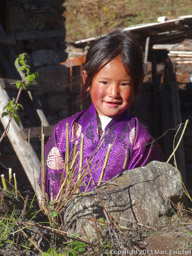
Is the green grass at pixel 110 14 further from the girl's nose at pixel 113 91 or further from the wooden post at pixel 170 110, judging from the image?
the girl's nose at pixel 113 91

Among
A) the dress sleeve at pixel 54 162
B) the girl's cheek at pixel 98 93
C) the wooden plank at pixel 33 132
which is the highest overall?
the girl's cheek at pixel 98 93

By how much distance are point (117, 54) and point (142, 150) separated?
2.26 ft

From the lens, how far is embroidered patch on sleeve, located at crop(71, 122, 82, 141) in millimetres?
2594

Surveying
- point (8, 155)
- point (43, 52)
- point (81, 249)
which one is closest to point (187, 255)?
point (81, 249)

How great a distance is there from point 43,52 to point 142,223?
464 cm

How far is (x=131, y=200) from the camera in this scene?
185 centimetres

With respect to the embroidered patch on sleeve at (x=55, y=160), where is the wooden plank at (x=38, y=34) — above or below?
above

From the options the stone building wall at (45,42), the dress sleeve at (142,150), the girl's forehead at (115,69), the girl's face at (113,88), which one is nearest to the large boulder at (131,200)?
the dress sleeve at (142,150)

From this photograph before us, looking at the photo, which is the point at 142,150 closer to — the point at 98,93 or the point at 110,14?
the point at 98,93

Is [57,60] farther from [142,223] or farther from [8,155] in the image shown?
[142,223]

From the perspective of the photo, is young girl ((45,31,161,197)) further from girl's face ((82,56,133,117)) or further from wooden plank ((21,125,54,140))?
wooden plank ((21,125,54,140))

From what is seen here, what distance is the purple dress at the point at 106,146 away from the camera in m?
2.49

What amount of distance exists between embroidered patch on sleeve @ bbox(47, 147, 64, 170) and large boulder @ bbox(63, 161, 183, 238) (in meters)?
0.67

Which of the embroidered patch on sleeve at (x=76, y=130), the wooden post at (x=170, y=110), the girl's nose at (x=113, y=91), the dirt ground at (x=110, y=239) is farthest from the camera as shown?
the wooden post at (x=170, y=110)
